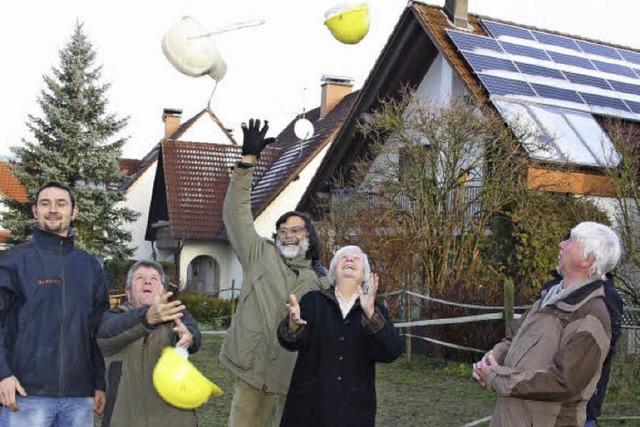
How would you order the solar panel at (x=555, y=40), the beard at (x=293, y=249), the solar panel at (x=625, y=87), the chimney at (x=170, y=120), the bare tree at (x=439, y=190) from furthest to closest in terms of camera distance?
the chimney at (x=170, y=120) → the solar panel at (x=555, y=40) → the solar panel at (x=625, y=87) → the bare tree at (x=439, y=190) → the beard at (x=293, y=249)

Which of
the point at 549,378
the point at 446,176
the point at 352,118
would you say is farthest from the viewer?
the point at 352,118

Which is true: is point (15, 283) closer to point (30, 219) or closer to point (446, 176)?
point (446, 176)

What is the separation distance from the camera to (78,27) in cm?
2839

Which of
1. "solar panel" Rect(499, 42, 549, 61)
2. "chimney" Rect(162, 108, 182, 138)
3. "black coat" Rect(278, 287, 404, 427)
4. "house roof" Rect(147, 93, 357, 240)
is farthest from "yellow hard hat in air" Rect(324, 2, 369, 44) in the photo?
"chimney" Rect(162, 108, 182, 138)

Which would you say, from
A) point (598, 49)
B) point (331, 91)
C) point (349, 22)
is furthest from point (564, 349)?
point (331, 91)

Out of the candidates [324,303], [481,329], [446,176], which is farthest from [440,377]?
[324,303]

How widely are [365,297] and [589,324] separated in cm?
106

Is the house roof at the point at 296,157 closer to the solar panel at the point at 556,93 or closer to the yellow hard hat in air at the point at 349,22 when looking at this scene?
the solar panel at the point at 556,93

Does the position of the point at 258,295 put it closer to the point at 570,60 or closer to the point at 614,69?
the point at 570,60

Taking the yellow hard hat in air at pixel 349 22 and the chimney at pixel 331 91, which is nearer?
the yellow hard hat in air at pixel 349 22

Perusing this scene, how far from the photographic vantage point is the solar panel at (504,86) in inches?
574

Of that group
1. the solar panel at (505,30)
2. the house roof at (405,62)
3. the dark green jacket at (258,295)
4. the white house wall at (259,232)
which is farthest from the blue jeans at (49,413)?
the white house wall at (259,232)

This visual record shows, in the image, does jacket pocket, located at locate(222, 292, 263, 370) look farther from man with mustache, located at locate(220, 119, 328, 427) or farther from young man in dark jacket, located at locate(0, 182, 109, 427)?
young man in dark jacket, located at locate(0, 182, 109, 427)

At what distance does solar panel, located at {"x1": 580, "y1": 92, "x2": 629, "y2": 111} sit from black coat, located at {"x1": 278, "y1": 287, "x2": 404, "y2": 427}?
1302 centimetres
